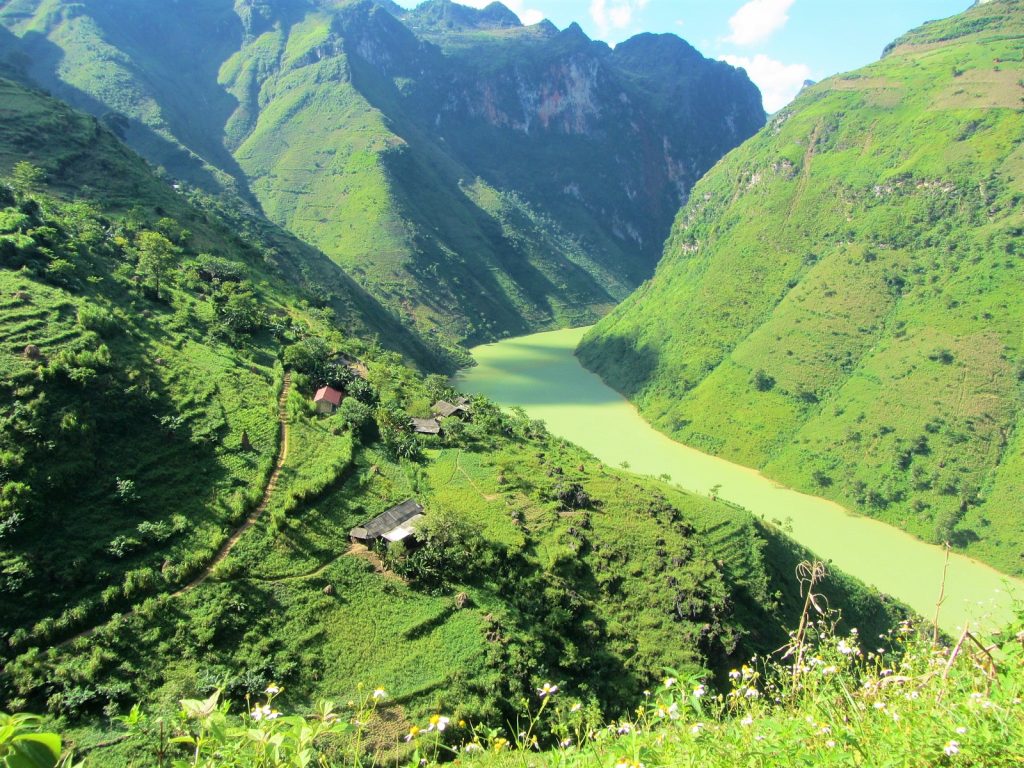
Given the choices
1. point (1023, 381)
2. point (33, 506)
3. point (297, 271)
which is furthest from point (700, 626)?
point (297, 271)

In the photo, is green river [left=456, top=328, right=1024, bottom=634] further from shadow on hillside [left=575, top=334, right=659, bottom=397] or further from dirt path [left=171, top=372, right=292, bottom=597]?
dirt path [left=171, top=372, right=292, bottom=597]

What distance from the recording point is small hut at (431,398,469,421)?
4745 centimetres

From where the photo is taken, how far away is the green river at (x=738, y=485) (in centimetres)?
4662

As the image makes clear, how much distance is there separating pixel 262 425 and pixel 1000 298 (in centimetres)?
7538

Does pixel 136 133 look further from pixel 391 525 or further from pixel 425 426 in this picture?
pixel 391 525

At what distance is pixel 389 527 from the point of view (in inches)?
1248

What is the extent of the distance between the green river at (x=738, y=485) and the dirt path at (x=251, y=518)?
27288 millimetres

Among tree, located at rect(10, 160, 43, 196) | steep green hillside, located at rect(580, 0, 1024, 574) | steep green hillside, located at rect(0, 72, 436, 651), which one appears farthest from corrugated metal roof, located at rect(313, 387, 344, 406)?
steep green hillside, located at rect(580, 0, 1024, 574)

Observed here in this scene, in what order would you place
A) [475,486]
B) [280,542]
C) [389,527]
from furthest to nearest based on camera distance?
1. [475,486]
2. [389,527]
3. [280,542]

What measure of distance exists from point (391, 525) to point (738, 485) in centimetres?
4408

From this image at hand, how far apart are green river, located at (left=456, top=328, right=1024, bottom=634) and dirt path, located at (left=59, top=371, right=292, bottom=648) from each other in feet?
Result: 89.5

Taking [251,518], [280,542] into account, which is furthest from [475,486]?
[251,518]

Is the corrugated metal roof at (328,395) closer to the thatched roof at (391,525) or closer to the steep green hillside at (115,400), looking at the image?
the steep green hillside at (115,400)

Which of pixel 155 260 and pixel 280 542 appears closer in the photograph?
pixel 280 542
